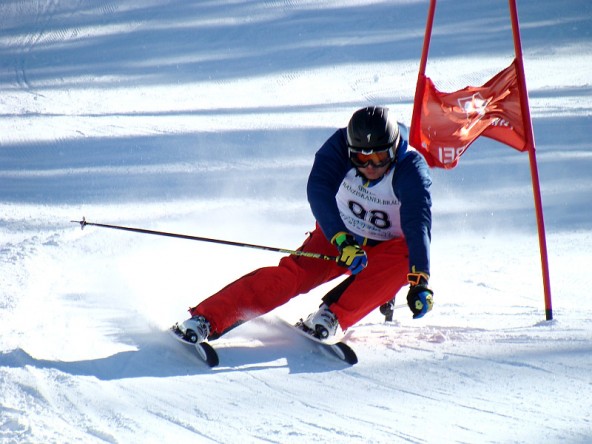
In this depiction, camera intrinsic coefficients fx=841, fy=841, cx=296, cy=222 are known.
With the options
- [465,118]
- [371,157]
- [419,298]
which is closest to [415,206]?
[371,157]

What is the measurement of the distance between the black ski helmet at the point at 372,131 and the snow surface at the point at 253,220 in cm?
107

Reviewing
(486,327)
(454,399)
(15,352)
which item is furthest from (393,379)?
(15,352)

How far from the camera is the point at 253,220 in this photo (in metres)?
7.16

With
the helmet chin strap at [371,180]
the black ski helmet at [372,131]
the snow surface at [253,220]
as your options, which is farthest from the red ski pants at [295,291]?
the black ski helmet at [372,131]

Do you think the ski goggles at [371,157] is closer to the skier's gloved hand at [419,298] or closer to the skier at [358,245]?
the skier at [358,245]

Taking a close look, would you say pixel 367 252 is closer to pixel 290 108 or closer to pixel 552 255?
pixel 552 255

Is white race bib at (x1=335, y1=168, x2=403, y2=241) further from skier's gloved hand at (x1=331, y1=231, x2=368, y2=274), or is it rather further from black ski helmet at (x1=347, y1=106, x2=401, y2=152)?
skier's gloved hand at (x1=331, y1=231, x2=368, y2=274)

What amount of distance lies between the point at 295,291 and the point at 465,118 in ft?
5.51

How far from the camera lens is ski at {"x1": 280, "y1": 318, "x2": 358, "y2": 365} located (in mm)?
4246

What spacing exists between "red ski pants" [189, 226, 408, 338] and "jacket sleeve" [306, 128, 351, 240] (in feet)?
0.91

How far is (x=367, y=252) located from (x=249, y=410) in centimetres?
137

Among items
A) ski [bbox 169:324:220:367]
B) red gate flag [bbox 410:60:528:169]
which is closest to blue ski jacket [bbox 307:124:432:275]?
red gate flag [bbox 410:60:528:169]

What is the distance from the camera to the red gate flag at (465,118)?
5203mm

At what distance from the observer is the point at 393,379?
4.05 metres
